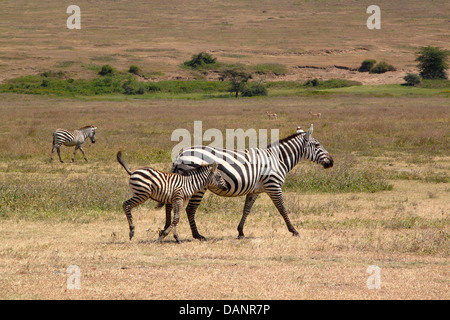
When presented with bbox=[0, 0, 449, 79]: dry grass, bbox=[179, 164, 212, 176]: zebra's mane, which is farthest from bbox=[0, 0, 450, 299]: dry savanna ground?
bbox=[0, 0, 449, 79]: dry grass

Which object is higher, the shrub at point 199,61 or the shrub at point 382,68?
the shrub at point 199,61

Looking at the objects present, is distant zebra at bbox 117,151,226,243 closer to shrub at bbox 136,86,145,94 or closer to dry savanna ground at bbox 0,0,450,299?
dry savanna ground at bbox 0,0,450,299

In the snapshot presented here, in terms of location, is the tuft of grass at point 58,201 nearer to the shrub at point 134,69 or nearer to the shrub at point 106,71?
the shrub at point 106,71

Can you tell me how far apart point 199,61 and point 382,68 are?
96.3 ft

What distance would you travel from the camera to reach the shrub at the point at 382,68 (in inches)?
3803

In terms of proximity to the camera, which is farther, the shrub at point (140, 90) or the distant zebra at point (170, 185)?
the shrub at point (140, 90)

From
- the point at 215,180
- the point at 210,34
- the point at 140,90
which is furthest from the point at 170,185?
the point at 210,34

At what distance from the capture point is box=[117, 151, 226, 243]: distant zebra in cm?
880

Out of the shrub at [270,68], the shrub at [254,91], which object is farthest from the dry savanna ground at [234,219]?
the shrub at [270,68]

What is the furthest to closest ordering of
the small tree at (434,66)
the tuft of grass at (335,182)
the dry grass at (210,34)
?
the dry grass at (210,34) < the small tree at (434,66) < the tuft of grass at (335,182)

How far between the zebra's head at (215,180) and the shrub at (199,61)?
90.7m

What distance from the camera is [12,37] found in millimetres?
120500
